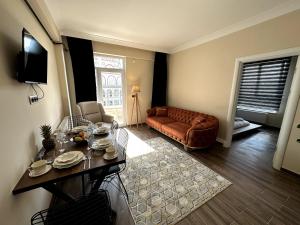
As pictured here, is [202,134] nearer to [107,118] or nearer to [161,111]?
[161,111]

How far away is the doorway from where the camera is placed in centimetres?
408

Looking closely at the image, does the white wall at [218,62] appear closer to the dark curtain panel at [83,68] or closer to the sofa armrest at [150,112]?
the sofa armrest at [150,112]

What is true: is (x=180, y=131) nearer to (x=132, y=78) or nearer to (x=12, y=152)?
(x=132, y=78)

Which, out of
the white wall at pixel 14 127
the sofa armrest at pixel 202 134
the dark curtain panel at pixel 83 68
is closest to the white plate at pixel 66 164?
the white wall at pixel 14 127

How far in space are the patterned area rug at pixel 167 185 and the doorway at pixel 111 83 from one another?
2.26 metres

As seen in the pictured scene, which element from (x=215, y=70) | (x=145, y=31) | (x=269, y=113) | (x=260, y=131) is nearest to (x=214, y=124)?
(x=215, y=70)

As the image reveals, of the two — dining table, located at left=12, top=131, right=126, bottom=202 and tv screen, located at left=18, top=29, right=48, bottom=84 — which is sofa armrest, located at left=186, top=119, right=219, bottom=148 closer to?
dining table, located at left=12, top=131, right=126, bottom=202

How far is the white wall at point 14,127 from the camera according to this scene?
97 centimetres

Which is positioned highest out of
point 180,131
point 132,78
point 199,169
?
point 132,78

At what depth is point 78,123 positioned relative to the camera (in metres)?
3.20

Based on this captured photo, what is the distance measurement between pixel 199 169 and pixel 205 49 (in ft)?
9.90

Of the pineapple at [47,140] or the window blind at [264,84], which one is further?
the window blind at [264,84]

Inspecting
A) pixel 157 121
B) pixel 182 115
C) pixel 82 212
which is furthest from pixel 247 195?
pixel 157 121

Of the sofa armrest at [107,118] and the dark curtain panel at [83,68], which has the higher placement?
the dark curtain panel at [83,68]
